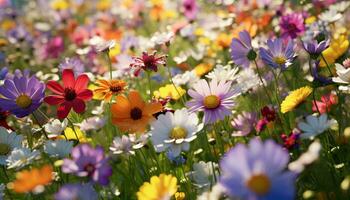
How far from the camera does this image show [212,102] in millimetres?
1416

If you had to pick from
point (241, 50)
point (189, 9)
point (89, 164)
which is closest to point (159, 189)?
point (89, 164)

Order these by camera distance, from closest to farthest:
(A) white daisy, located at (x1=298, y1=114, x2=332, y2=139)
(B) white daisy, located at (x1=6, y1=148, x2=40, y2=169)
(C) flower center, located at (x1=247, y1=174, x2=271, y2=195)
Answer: (C) flower center, located at (x1=247, y1=174, x2=271, y2=195), (A) white daisy, located at (x1=298, y1=114, x2=332, y2=139), (B) white daisy, located at (x1=6, y1=148, x2=40, y2=169)

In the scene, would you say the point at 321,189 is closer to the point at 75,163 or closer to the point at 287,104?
the point at 287,104

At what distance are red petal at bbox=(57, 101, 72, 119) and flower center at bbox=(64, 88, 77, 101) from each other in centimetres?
2

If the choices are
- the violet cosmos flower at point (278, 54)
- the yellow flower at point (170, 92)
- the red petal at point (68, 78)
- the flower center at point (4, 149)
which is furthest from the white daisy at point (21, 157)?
the violet cosmos flower at point (278, 54)

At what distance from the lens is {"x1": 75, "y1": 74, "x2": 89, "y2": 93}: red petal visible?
1.56m

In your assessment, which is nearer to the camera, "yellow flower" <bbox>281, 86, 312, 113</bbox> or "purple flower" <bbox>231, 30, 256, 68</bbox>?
"yellow flower" <bbox>281, 86, 312, 113</bbox>

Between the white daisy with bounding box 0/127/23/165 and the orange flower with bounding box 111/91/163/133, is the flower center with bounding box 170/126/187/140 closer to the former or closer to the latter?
the orange flower with bounding box 111/91/163/133

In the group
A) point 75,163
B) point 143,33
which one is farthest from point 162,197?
point 143,33

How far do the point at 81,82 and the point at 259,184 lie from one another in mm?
797

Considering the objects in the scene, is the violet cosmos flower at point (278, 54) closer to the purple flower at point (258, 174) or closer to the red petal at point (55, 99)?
the red petal at point (55, 99)

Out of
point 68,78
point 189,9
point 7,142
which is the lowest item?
point 189,9

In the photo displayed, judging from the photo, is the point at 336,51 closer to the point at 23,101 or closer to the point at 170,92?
→ the point at 170,92

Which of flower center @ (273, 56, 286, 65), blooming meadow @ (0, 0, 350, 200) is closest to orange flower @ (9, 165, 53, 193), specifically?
blooming meadow @ (0, 0, 350, 200)
